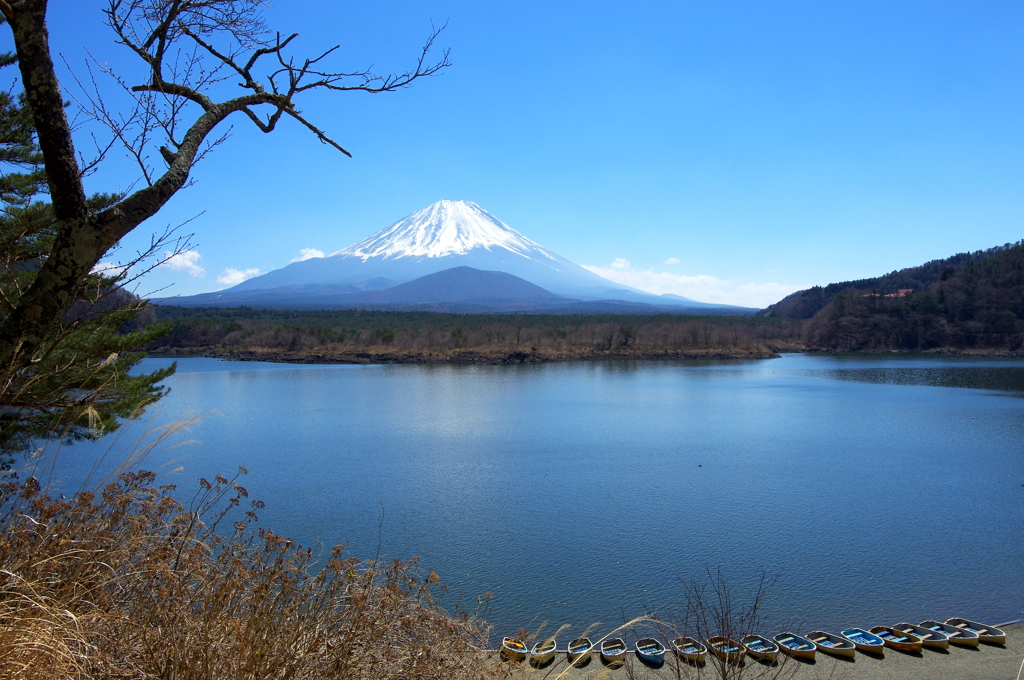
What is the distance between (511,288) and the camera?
147m

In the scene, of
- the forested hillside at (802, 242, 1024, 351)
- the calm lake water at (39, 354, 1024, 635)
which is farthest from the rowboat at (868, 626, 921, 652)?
the forested hillside at (802, 242, 1024, 351)

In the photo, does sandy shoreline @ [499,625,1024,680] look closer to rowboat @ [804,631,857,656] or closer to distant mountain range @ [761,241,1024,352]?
rowboat @ [804,631,857,656]

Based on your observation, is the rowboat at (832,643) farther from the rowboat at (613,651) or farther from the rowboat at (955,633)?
the rowboat at (613,651)

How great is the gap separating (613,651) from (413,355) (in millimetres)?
33054

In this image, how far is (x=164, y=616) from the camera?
1.76 metres

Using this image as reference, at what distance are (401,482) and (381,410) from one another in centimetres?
844

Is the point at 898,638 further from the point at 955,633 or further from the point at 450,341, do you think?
the point at 450,341

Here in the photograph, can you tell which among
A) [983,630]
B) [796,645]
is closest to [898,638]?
[983,630]

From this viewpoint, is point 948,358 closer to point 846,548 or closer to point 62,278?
point 846,548

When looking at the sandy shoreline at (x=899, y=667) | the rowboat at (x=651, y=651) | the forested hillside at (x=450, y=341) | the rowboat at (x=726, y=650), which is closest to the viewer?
the rowboat at (x=726, y=650)

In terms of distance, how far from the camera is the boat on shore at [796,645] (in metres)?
4.86

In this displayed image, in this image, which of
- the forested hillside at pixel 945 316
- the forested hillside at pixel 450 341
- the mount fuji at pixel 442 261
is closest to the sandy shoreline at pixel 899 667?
the forested hillside at pixel 450 341

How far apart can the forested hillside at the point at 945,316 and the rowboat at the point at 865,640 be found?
47.2 metres

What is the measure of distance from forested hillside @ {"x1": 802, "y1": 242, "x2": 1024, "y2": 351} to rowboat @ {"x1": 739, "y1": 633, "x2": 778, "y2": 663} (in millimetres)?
47956
